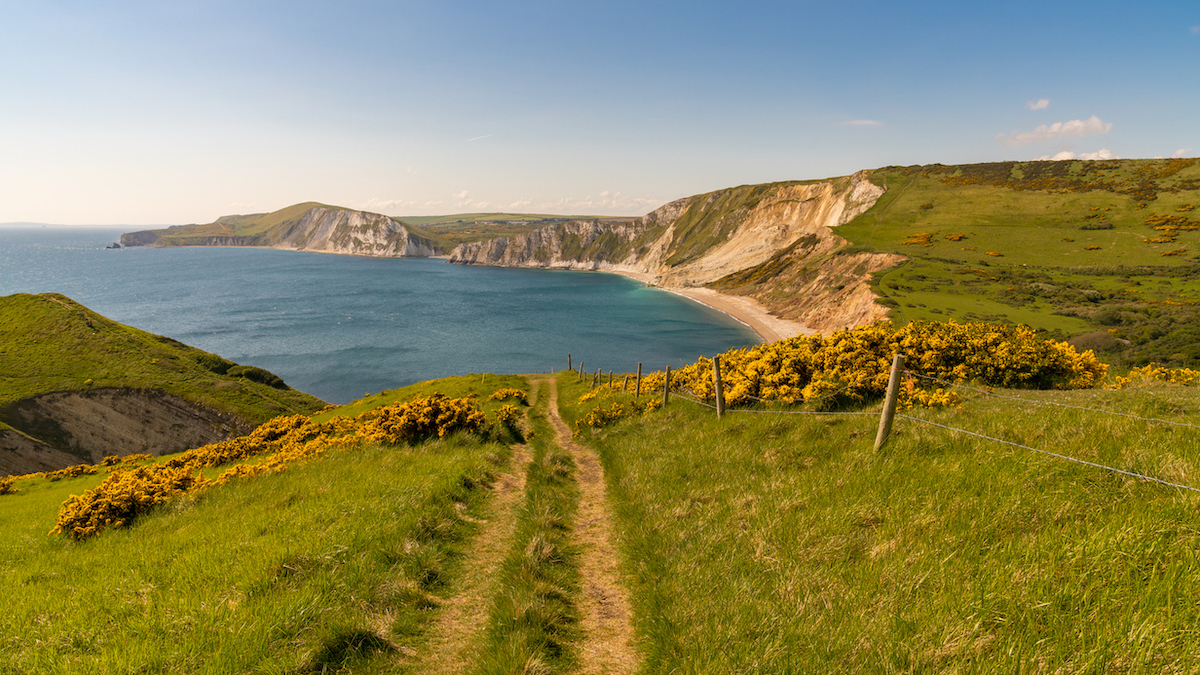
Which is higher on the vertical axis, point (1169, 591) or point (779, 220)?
point (779, 220)

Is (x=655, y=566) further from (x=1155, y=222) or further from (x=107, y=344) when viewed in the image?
(x=1155, y=222)

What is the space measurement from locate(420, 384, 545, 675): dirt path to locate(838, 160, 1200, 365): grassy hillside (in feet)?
158

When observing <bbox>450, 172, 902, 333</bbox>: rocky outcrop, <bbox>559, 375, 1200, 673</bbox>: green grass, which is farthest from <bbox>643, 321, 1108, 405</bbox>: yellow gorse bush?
<bbox>450, 172, 902, 333</bbox>: rocky outcrop

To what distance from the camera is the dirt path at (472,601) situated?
18.0 feet

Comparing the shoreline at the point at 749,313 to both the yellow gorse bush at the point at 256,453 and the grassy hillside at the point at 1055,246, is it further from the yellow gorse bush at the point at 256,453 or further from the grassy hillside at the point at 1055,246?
the yellow gorse bush at the point at 256,453

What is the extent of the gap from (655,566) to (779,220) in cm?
17073

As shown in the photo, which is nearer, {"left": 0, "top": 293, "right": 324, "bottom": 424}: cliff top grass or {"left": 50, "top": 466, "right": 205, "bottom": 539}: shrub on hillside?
{"left": 50, "top": 466, "right": 205, "bottom": 539}: shrub on hillside

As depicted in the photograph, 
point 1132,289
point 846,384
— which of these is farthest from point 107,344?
point 1132,289

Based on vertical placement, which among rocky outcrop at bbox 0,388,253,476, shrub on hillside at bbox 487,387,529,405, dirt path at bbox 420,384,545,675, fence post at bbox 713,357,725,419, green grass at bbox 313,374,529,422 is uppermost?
fence post at bbox 713,357,725,419

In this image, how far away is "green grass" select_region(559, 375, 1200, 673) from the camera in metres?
3.98

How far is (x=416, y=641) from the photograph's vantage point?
19.0 ft

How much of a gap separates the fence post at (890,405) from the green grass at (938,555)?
22 centimetres

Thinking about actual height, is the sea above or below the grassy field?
below

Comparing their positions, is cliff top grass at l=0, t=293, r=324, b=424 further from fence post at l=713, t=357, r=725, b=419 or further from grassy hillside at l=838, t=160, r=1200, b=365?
grassy hillside at l=838, t=160, r=1200, b=365
